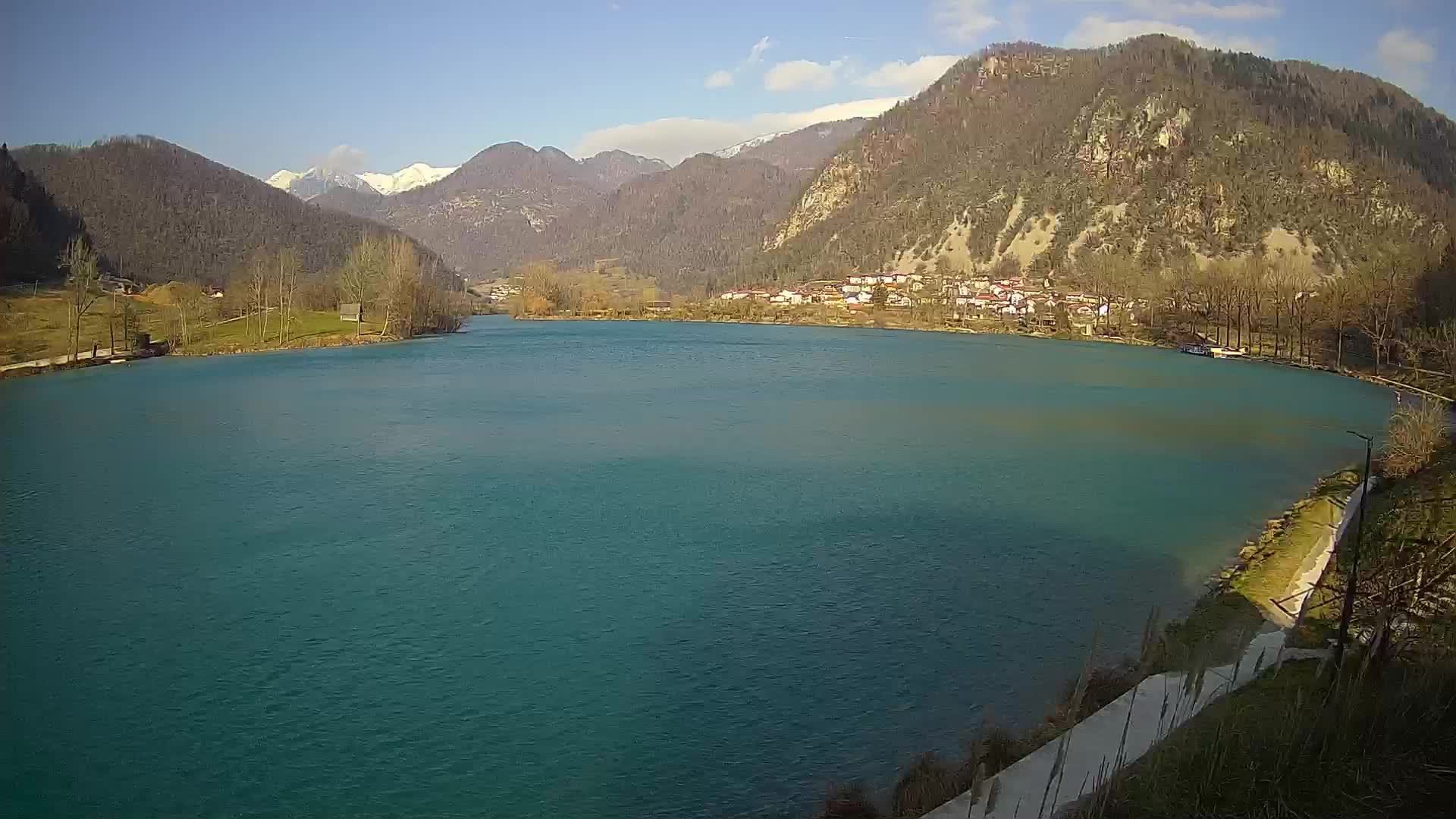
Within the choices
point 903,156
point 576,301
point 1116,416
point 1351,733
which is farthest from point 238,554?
point 903,156

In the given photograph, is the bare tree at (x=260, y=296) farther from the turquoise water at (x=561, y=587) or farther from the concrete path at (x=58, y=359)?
the turquoise water at (x=561, y=587)

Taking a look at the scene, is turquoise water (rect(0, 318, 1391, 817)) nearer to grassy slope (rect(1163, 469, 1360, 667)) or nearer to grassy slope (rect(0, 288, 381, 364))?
grassy slope (rect(1163, 469, 1360, 667))

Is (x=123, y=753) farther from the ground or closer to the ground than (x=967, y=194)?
closer to the ground

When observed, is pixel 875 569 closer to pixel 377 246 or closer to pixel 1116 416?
pixel 1116 416

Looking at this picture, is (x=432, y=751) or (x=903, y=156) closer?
(x=432, y=751)

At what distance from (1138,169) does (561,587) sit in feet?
333

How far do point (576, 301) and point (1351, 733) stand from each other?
9272cm

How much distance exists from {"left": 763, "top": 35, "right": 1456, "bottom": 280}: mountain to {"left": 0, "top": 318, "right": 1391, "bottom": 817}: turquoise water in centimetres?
6413

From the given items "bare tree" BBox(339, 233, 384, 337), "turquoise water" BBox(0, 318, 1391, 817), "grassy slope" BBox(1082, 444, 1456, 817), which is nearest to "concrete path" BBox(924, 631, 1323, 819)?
"grassy slope" BBox(1082, 444, 1456, 817)

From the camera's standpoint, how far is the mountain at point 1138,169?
87375 millimetres

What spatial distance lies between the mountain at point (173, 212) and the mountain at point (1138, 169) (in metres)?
57.2

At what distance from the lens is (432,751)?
8.61 meters

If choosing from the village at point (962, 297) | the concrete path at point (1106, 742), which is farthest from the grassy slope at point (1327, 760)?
the village at point (962, 297)

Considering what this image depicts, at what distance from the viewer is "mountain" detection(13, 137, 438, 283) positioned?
80.2 m
